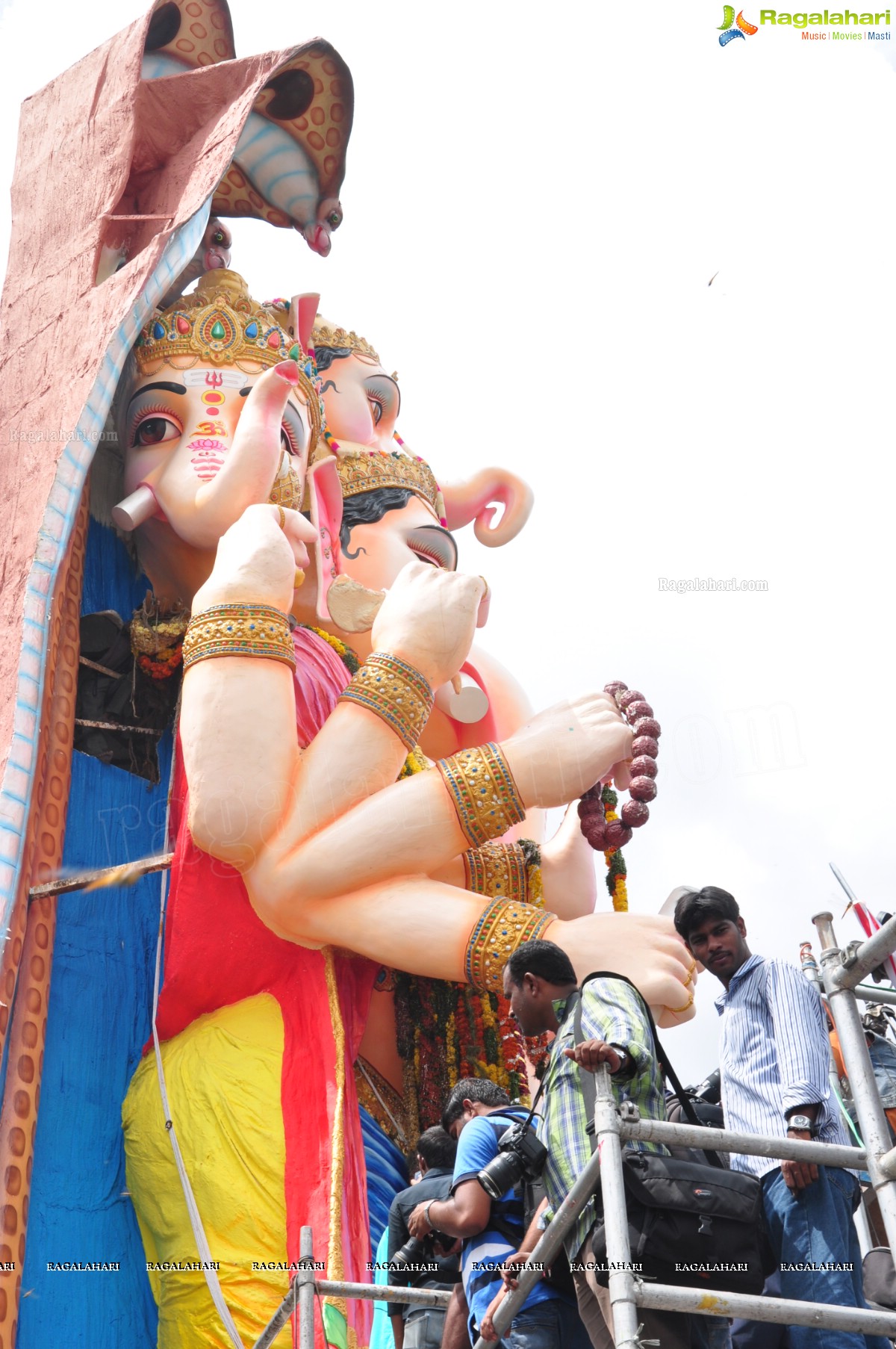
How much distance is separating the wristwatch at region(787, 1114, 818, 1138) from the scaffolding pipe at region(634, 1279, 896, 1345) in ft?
1.65

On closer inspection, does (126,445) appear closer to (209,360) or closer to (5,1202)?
(209,360)

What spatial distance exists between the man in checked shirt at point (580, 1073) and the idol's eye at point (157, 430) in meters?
3.86

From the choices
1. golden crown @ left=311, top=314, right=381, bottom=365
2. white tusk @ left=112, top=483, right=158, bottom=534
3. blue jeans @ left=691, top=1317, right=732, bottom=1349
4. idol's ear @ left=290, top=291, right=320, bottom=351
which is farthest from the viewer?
golden crown @ left=311, top=314, right=381, bottom=365

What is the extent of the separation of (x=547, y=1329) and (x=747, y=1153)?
60 centimetres

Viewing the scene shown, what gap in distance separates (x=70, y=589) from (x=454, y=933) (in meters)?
2.18

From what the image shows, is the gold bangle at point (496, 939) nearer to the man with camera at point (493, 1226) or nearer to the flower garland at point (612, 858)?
the flower garland at point (612, 858)

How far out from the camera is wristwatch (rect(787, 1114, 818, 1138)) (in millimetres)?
3359

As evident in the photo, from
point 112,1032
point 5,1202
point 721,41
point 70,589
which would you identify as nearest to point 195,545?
point 70,589

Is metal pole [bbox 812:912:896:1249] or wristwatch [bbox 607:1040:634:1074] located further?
wristwatch [bbox 607:1040:634:1074]

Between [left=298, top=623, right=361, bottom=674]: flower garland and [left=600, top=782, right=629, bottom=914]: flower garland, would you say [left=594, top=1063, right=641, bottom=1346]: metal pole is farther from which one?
[left=298, top=623, right=361, bottom=674]: flower garland

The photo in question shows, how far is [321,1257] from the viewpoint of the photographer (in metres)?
5.26

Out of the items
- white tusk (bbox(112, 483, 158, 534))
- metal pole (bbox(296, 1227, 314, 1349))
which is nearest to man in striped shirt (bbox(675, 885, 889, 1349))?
metal pole (bbox(296, 1227, 314, 1349))

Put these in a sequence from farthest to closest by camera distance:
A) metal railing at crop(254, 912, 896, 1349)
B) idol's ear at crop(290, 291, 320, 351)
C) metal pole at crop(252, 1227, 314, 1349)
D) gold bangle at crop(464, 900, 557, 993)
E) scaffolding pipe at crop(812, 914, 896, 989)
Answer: idol's ear at crop(290, 291, 320, 351) < gold bangle at crop(464, 900, 557, 993) < metal pole at crop(252, 1227, 314, 1349) < metal railing at crop(254, 912, 896, 1349) < scaffolding pipe at crop(812, 914, 896, 989)

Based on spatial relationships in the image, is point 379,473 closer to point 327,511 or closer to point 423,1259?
point 327,511
